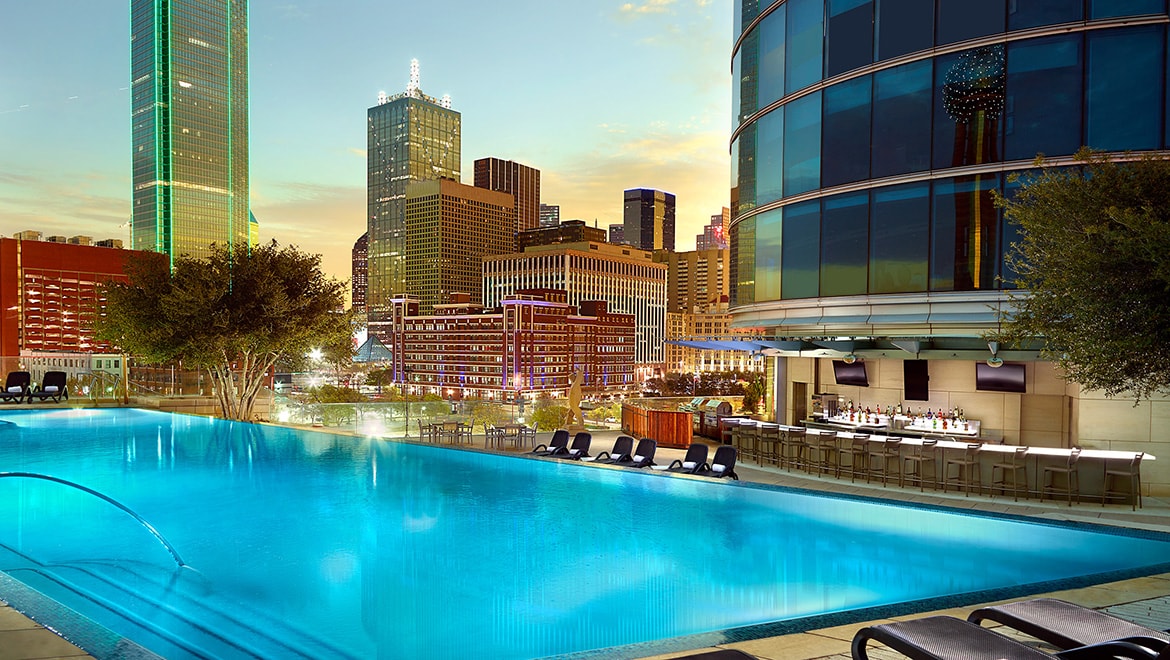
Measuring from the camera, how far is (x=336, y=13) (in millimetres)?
82062

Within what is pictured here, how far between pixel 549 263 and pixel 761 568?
186 meters

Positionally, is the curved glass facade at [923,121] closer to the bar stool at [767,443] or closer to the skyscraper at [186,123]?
the bar stool at [767,443]

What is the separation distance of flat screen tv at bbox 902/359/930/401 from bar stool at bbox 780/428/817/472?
11.2ft

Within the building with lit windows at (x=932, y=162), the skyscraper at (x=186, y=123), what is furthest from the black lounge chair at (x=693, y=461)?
the skyscraper at (x=186, y=123)

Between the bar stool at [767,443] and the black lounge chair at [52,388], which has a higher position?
the black lounge chair at [52,388]

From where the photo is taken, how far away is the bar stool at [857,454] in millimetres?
13398

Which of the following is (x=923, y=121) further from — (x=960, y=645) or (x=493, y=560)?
(x=960, y=645)

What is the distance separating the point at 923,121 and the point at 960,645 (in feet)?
47.8

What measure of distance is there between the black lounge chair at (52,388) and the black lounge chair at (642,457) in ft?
60.5

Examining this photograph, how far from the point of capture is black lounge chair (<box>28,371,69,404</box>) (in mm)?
21109

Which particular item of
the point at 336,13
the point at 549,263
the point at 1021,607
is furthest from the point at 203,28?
the point at 1021,607

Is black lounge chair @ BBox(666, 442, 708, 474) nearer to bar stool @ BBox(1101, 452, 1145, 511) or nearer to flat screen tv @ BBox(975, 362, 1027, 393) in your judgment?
bar stool @ BBox(1101, 452, 1145, 511)

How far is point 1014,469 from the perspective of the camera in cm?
1155

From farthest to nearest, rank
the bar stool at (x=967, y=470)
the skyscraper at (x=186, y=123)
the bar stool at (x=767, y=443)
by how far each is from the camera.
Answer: the skyscraper at (x=186, y=123), the bar stool at (x=767, y=443), the bar stool at (x=967, y=470)
